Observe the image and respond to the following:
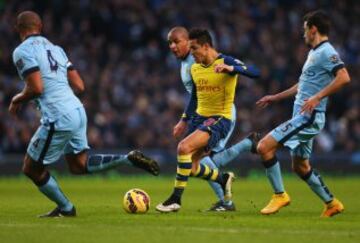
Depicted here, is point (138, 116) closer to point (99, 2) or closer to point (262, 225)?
point (99, 2)

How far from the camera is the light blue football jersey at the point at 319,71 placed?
34.8 feet

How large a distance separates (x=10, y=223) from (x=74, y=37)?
53.2 feet

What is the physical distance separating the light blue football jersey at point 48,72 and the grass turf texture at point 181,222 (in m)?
1.26

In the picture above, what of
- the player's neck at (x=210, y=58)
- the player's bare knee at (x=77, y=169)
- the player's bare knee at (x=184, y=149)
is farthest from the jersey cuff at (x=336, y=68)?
the player's bare knee at (x=77, y=169)

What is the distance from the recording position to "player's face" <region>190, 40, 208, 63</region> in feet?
37.9

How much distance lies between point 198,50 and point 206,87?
49cm

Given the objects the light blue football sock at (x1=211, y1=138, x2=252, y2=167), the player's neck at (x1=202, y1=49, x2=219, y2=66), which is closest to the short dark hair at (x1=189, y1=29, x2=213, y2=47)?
the player's neck at (x1=202, y1=49, x2=219, y2=66)

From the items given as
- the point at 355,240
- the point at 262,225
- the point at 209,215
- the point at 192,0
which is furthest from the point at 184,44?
the point at 192,0

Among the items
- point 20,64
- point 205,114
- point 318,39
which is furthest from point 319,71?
point 20,64

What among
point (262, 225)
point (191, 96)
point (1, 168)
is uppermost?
point (191, 96)

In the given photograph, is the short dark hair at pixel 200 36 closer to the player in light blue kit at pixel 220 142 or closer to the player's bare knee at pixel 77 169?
the player in light blue kit at pixel 220 142

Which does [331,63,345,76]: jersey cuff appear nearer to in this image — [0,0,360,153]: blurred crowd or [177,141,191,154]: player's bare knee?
[177,141,191,154]: player's bare knee

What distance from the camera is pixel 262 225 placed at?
9.84 m

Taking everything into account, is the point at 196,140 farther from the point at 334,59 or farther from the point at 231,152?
the point at 334,59
